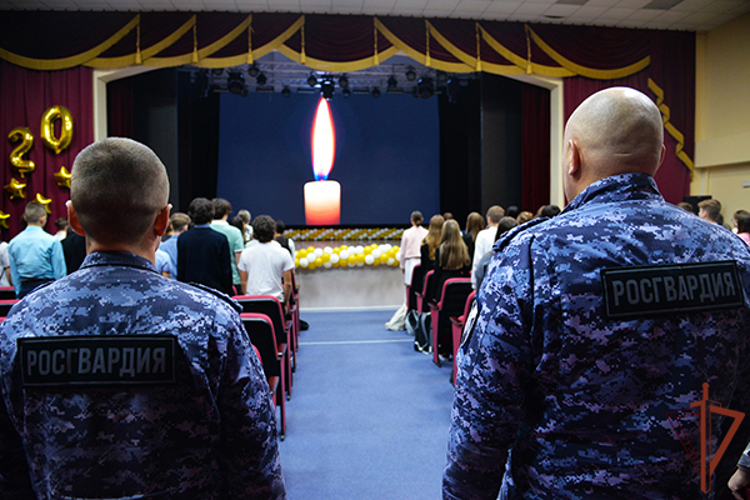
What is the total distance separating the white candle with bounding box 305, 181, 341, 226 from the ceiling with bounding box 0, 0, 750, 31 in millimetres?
2217

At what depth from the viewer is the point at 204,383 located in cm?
85

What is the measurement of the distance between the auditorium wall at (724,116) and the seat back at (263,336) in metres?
6.99

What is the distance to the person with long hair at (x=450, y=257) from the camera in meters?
4.28

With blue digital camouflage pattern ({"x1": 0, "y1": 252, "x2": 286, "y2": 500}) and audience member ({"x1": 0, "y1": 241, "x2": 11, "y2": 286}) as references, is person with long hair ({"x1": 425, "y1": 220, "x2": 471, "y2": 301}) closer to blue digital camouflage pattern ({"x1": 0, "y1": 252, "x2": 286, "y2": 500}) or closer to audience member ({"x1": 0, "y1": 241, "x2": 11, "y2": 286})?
blue digital camouflage pattern ({"x1": 0, "y1": 252, "x2": 286, "y2": 500})

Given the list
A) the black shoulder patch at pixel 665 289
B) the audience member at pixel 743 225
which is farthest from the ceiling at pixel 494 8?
the black shoulder patch at pixel 665 289

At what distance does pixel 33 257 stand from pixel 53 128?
3.40 m

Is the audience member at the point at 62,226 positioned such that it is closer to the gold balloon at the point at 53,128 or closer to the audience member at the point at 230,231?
the gold balloon at the point at 53,128

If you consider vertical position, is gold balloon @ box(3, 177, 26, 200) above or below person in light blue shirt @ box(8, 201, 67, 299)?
above

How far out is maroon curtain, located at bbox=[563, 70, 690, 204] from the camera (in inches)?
282

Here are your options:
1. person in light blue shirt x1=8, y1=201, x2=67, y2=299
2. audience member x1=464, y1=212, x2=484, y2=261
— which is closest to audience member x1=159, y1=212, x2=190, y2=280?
person in light blue shirt x1=8, y1=201, x2=67, y2=299

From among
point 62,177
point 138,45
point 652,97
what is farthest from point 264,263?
point 652,97

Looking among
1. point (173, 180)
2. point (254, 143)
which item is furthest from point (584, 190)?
point (254, 143)

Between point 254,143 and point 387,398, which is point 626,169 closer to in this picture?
point 387,398

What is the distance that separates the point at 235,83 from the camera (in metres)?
8.19
